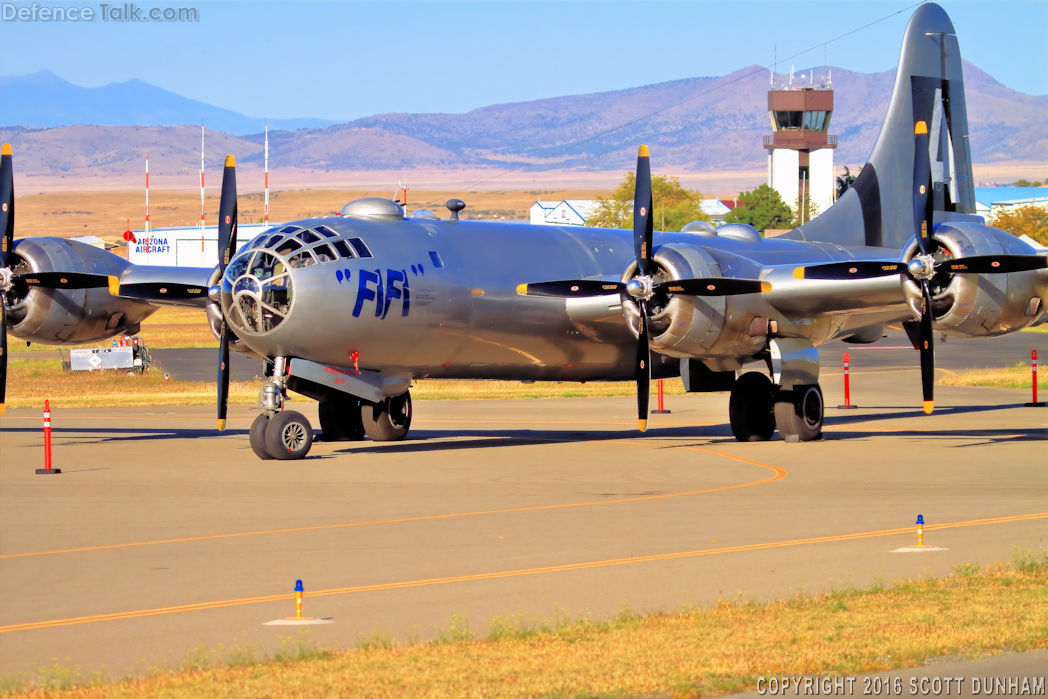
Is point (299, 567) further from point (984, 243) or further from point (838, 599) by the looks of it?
point (984, 243)

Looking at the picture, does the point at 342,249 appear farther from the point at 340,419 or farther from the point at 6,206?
the point at 6,206

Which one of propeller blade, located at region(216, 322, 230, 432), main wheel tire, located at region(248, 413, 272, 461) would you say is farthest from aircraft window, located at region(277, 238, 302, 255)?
main wheel tire, located at region(248, 413, 272, 461)

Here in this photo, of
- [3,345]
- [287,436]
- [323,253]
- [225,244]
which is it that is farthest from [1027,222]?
[3,345]

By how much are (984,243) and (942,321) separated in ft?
5.75

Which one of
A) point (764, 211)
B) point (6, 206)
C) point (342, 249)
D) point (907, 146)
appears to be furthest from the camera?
point (764, 211)

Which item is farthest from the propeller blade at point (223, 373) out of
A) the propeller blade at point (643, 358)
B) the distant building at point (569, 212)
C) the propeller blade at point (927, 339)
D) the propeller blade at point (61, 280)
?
the distant building at point (569, 212)

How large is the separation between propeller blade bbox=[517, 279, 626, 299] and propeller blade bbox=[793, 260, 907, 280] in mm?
3822

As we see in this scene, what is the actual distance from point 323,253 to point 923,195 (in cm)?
1214

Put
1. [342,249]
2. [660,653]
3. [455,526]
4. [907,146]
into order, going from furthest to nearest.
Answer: [907,146]
[342,249]
[455,526]
[660,653]

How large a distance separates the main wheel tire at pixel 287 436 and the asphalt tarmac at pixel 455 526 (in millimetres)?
423

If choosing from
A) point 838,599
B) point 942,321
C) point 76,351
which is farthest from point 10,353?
point 838,599

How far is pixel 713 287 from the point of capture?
89.8 ft

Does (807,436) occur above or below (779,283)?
below

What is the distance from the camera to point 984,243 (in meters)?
27.3
